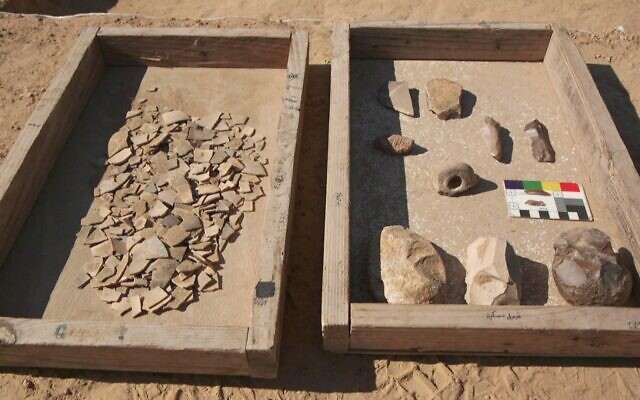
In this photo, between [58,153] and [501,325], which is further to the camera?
[58,153]

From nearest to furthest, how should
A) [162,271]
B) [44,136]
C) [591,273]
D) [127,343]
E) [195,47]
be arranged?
[127,343] < [591,273] < [162,271] < [44,136] < [195,47]

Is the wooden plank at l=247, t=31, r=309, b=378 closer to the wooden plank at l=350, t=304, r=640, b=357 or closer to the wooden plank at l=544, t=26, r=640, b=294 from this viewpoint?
the wooden plank at l=350, t=304, r=640, b=357

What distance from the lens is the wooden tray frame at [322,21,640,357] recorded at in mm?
2791

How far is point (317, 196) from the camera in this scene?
388cm

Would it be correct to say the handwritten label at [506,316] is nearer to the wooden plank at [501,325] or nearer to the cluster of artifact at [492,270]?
the wooden plank at [501,325]

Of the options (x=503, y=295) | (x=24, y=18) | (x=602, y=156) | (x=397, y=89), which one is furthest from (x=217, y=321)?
(x=24, y=18)

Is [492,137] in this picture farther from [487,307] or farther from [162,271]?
[162,271]

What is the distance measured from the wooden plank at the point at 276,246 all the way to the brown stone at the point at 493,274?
102 centimetres

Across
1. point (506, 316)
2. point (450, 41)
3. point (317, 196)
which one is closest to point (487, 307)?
point (506, 316)

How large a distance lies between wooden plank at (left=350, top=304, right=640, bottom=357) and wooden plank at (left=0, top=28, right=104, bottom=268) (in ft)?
7.07

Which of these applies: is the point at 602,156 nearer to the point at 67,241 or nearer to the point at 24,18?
the point at 67,241

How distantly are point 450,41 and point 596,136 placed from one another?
4.44 ft

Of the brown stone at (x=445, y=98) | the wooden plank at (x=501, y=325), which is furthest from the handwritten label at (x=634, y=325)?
the brown stone at (x=445, y=98)

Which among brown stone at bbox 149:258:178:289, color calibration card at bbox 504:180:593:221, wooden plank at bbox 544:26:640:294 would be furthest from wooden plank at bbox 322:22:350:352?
wooden plank at bbox 544:26:640:294
